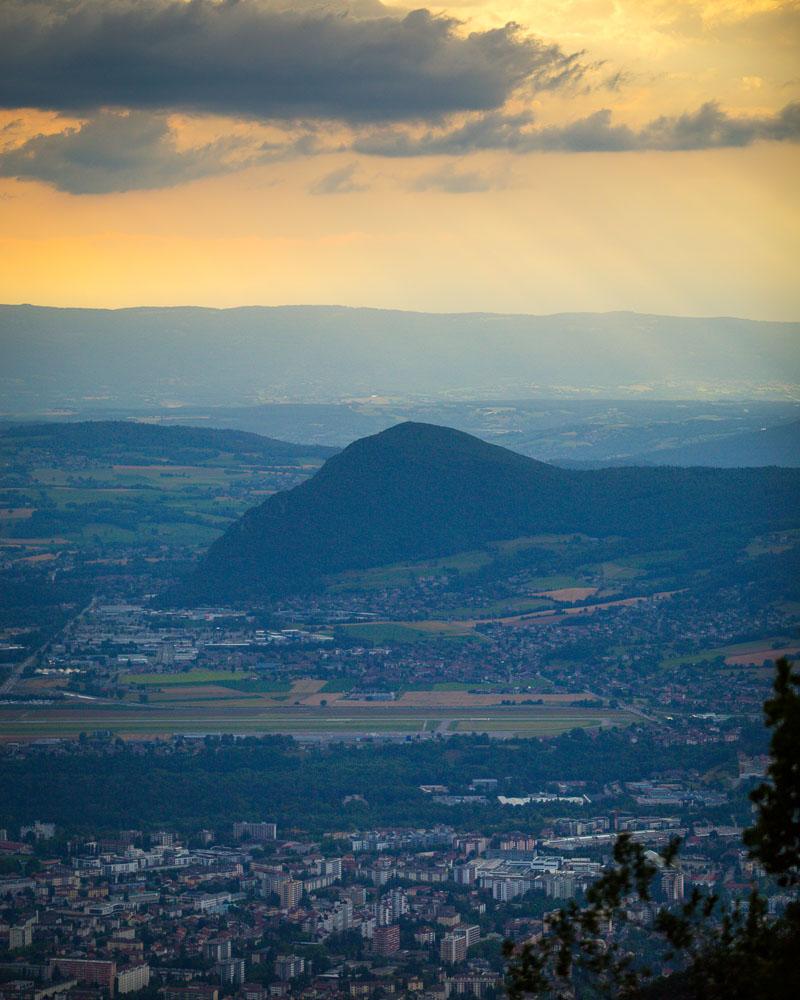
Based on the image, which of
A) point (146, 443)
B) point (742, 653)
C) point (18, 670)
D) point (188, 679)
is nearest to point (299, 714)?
point (188, 679)

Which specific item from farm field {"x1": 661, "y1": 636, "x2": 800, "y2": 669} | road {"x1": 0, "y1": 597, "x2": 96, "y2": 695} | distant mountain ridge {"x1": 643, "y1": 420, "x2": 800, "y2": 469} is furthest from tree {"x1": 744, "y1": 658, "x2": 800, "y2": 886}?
distant mountain ridge {"x1": 643, "y1": 420, "x2": 800, "y2": 469}

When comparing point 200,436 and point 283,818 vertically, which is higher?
point 200,436

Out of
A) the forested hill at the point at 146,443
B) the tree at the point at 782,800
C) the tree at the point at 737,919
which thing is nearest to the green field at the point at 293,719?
the tree at the point at 737,919

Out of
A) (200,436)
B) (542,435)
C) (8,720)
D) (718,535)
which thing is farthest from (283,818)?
(542,435)

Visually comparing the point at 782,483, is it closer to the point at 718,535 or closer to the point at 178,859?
the point at 718,535

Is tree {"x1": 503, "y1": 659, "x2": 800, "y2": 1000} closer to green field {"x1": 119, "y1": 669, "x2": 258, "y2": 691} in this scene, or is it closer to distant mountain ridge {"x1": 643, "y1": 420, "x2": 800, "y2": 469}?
green field {"x1": 119, "y1": 669, "x2": 258, "y2": 691}

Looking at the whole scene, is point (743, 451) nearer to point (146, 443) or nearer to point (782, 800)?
point (146, 443)

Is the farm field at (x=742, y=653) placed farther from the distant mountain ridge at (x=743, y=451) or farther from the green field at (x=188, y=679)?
the distant mountain ridge at (x=743, y=451)

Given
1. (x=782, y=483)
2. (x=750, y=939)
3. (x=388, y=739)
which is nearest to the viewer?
(x=750, y=939)
